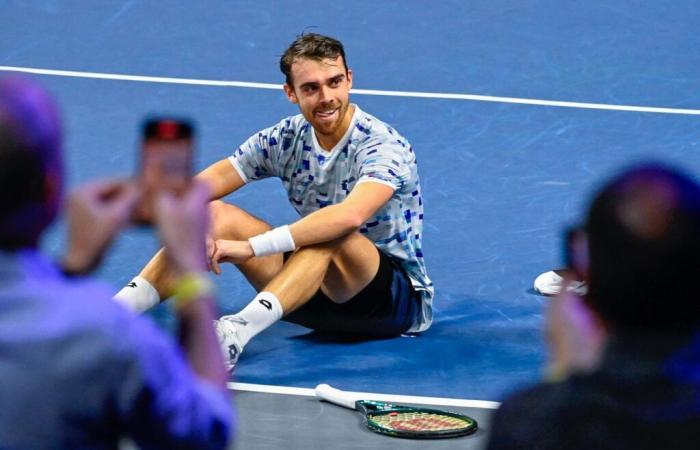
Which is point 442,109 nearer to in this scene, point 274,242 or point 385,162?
point 385,162

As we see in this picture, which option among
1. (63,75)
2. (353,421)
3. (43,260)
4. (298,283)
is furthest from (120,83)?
(43,260)

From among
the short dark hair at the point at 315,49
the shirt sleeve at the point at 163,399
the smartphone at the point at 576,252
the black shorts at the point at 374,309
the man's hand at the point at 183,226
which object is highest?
the short dark hair at the point at 315,49

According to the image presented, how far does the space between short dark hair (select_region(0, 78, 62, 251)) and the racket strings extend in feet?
10.8

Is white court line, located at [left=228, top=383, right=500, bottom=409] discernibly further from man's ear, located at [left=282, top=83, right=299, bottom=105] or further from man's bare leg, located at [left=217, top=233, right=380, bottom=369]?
man's ear, located at [left=282, top=83, right=299, bottom=105]

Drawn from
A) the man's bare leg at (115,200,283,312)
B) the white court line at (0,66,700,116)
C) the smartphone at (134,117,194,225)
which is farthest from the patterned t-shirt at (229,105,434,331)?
the smartphone at (134,117,194,225)

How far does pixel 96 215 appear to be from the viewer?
8.08ft

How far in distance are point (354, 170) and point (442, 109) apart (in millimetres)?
3229

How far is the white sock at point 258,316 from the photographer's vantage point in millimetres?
6199

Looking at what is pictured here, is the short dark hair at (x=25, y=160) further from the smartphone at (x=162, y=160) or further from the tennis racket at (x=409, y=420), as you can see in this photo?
the tennis racket at (x=409, y=420)

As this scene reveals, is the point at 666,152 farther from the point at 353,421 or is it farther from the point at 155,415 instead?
the point at 155,415

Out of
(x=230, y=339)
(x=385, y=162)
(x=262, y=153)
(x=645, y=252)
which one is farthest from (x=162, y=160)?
(x=262, y=153)

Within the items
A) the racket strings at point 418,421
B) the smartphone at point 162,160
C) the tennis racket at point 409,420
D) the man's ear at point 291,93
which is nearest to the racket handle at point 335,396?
the tennis racket at point 409,420

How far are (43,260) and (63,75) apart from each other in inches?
321

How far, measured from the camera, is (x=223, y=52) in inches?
430
